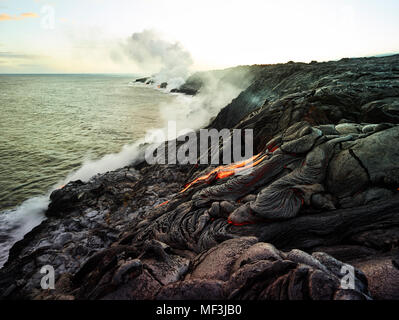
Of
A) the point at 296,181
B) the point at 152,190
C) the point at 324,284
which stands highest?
the point at 296,181

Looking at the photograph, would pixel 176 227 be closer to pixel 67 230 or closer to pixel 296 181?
pixel 296 181

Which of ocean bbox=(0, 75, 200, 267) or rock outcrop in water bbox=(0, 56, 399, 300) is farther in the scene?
ocean bbox=(0, 75, 200, 267)

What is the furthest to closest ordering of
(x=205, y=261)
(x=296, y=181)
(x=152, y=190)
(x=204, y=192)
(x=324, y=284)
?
(x=152, y=190), (x=204, y=192), (x=296, y=181), (x=205, y=261), (x=324, y=284)

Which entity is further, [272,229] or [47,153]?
[47,153]

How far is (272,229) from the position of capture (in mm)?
6344

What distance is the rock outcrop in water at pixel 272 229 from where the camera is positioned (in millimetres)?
3967

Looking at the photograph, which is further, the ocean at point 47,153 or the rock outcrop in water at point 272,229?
the ocean at point 47,153

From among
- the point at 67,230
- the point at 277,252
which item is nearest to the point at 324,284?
the point at 277,252

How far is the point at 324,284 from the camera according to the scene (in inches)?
132

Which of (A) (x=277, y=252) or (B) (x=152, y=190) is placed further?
(B) (x=152, y=190)

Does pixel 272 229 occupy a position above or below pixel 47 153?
below

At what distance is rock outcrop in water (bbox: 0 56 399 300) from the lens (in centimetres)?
397
